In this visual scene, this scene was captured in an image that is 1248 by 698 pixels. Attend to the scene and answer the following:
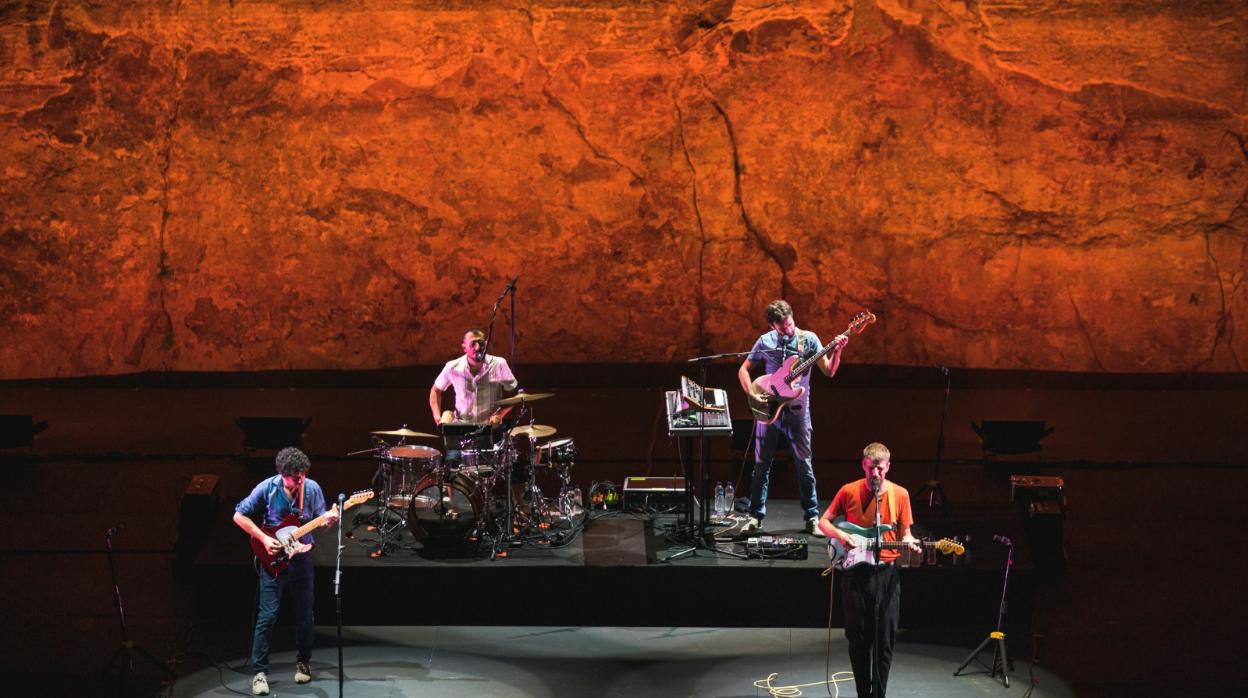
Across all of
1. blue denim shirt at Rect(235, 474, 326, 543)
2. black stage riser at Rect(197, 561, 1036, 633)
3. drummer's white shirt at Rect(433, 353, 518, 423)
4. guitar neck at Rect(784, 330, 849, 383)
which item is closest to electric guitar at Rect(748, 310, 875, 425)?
guitar neck at Rect(784, 330, 849, 383)

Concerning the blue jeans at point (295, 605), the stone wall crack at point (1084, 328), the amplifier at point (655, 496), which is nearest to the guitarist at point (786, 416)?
the amplifier at point (655, 496)

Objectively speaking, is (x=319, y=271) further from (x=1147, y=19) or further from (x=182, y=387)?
(x=1147, y=19)

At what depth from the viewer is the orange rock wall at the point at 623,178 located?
47.5ft

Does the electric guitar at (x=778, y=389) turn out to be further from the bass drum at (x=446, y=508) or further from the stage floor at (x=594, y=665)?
the bass drum at (x=446, y=508)

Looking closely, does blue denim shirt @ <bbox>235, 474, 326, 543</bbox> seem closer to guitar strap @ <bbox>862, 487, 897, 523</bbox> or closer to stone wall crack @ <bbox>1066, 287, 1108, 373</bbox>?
guitar strap @ <bbox>862, 487, 897, 523</bbox>

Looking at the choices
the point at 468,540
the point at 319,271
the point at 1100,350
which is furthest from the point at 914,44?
the point at 468,540

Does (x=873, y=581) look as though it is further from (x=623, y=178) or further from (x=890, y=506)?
(x=623, y=178)

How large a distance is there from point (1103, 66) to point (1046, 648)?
27.5 ft

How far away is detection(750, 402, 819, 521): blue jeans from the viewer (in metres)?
9.66

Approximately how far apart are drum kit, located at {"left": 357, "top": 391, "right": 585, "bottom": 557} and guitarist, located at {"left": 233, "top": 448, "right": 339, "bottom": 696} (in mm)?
1209

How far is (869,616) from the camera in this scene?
7238 mm

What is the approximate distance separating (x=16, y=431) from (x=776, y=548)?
27.3 feet

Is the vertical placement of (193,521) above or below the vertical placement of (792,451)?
below

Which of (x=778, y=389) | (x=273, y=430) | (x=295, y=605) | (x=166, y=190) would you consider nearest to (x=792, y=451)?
(x=778, y=389)
